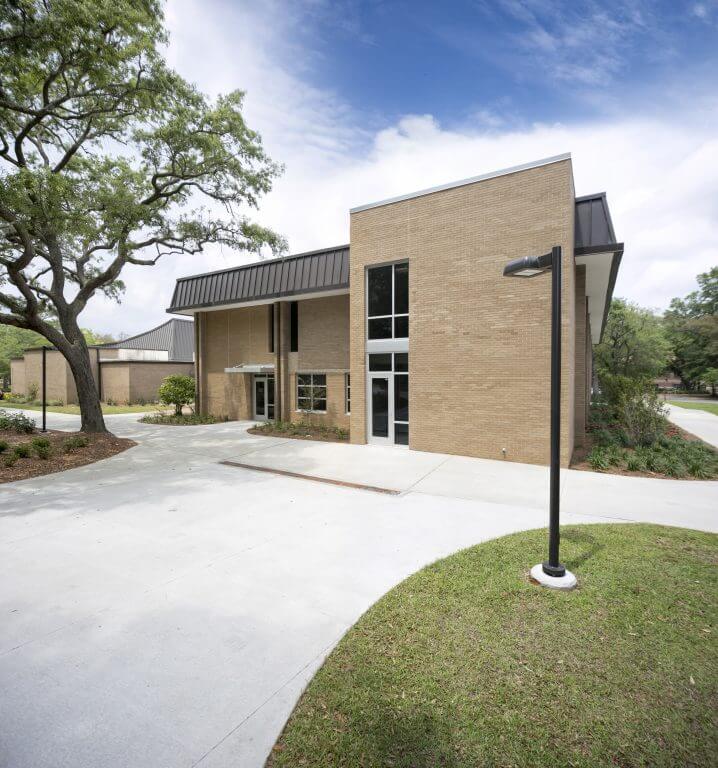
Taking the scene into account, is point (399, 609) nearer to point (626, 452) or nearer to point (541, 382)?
point (541, 382)

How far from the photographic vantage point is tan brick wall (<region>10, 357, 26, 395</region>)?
112ft

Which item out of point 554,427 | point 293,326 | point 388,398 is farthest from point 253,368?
point 554,427

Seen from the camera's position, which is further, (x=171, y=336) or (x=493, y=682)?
(x=171, y=336)

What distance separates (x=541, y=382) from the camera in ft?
34.6

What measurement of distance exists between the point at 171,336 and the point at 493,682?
38.7m

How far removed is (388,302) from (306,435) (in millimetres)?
5956

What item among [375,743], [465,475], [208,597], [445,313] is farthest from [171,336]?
[375,743]

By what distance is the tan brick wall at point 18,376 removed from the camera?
34.1 meters

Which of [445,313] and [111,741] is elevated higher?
[445,313]

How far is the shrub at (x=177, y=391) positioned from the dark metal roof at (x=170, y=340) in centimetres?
1425

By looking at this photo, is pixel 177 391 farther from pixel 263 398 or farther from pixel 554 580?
pixel 554 580

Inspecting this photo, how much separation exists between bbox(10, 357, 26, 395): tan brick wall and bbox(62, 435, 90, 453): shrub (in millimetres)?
28395

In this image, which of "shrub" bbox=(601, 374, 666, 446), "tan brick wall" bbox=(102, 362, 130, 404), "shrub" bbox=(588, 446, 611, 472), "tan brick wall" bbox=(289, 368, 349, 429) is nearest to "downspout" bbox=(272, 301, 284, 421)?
"tan brick wall" bbox=(289, 368, 349, 429)

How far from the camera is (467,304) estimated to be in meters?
11.5
